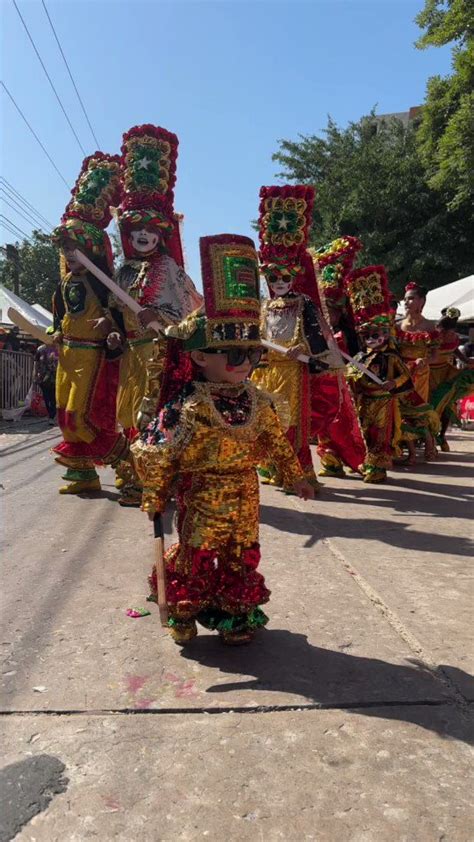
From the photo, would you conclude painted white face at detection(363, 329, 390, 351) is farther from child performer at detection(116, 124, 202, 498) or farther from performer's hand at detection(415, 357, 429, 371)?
child performer at detection(116, 124, 202, 498)

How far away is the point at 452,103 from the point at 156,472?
14990 millimetres

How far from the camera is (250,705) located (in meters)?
2.41

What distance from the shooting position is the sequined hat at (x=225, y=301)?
9.27 ft

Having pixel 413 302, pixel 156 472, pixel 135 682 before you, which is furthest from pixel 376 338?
pixel 135 682

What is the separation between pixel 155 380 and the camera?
3.01 metres

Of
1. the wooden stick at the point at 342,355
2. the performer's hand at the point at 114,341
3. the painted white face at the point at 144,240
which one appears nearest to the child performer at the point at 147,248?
the painted white face at the point at 144,240

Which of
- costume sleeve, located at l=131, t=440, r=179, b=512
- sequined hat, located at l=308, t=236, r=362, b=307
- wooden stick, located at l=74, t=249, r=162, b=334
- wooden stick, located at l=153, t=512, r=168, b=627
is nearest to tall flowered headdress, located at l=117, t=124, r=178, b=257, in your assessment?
wooden stick, located at l=74, t=249, r=162, b=334

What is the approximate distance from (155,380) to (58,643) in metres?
1.21

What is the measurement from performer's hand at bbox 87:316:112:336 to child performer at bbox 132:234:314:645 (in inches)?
111

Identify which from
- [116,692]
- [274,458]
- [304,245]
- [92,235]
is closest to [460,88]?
[304,245]

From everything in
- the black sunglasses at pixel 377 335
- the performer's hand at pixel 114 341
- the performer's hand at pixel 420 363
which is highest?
the black sunglasses at pixel 377 335

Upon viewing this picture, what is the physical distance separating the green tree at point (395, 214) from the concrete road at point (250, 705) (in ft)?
53.4

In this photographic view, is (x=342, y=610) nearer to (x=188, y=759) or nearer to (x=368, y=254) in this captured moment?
(x=188, y=759)

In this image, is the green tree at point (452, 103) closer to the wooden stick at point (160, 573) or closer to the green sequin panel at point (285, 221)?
the green sequin panel at point (285, 221)
